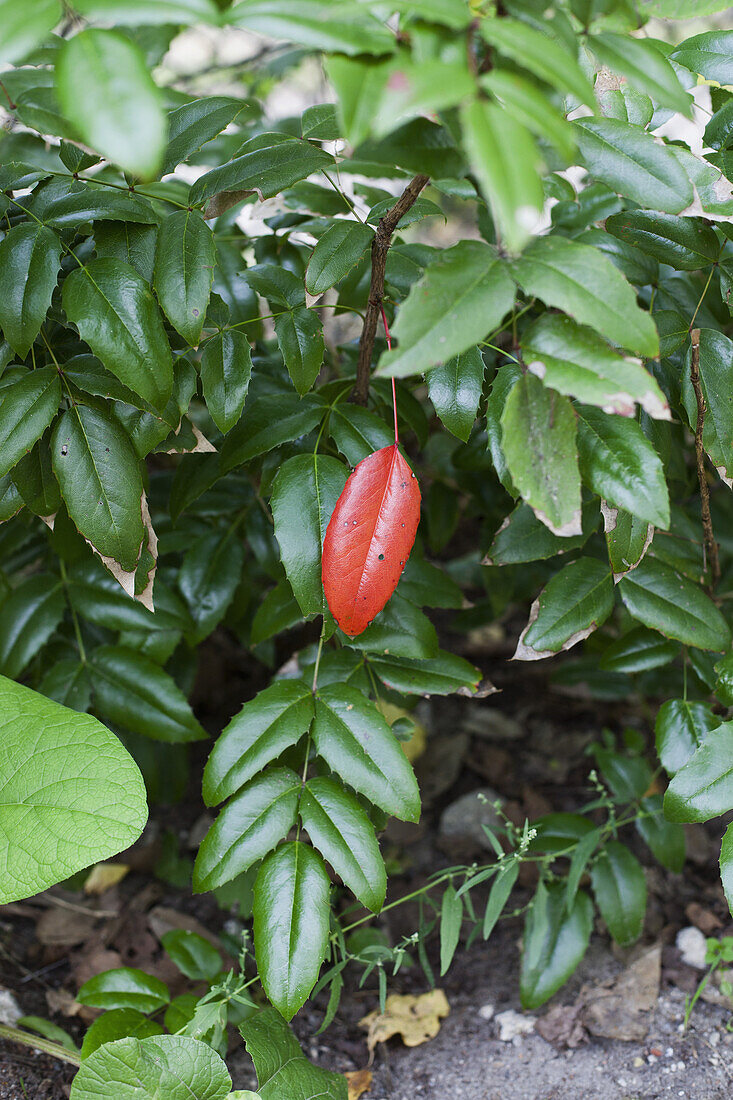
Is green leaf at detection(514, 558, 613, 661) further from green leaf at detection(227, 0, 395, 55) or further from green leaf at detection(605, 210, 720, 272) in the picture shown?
green leaf at detection(227, 0, 395, 55)

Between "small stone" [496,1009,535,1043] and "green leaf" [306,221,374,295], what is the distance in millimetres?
1063

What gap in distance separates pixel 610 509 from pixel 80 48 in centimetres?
67

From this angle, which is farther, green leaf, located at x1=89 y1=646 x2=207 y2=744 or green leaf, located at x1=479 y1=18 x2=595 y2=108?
green leaf, located at x1=89 y1=646 x2=207 y2=744

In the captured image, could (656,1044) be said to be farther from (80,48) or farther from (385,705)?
(80,48)

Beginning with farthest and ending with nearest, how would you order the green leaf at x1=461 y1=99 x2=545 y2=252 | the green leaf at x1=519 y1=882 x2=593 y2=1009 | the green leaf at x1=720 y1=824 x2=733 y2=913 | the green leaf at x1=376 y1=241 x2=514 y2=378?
the green leaf at x1=519 y1=882 x2=593 y2=1009, the green leaf at x1=720 y1=824 x2=733 y2=913, the green leaf at x1=376 y1=241 x2=514 y2=378, the green leaf at x1=461 y1=99 x2=545 y2=252

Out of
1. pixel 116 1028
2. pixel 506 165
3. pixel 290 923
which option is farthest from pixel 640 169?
pixel 116 1028

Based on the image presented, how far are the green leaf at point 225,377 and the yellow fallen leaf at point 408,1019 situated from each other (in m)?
0.87

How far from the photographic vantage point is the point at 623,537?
38.2 inches

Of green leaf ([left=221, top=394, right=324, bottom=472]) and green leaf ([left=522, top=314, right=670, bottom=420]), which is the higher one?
green leaf ([left=522, top=314, right=670, bottom=420])

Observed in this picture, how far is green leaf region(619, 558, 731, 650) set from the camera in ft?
3.55

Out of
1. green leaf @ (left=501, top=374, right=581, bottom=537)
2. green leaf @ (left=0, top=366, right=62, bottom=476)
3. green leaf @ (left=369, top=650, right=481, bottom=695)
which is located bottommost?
green leaf @ (left=369, top=650, right=481, bottom=695)

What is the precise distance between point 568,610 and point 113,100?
2.50 ft

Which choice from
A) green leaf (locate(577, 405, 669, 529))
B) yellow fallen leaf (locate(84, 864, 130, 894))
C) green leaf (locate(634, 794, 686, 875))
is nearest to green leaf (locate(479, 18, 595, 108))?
green leaf (locate(577, 405, 669, 529))

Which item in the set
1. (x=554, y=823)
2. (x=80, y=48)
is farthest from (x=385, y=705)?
(x=80, y=48)
